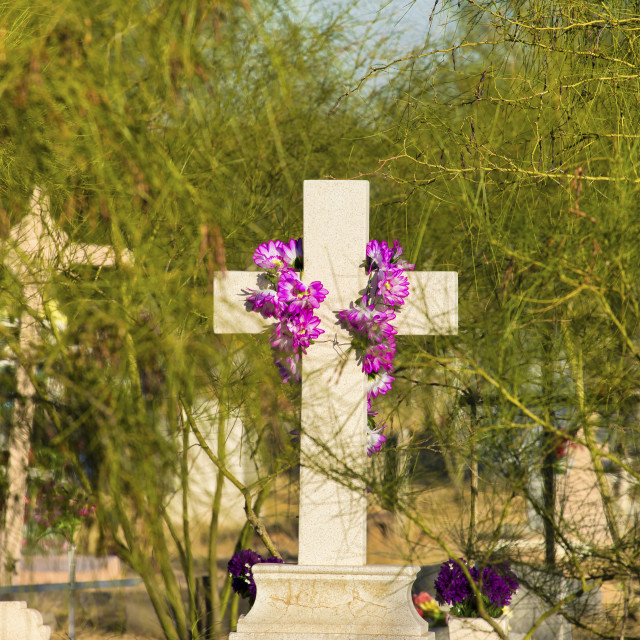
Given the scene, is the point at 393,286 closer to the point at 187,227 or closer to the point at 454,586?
the point at 454,586

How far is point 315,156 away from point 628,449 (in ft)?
7.00

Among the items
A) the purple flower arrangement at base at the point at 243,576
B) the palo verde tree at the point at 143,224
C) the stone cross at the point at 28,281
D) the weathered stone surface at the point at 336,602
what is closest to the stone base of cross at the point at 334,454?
the weathered stone surface at the point at 336,602

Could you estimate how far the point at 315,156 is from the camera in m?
4.28

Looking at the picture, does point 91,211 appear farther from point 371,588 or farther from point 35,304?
point 371,588

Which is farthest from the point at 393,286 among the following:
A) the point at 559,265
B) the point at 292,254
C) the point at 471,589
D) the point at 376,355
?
the point at 471,589

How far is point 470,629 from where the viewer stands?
8.59 feet

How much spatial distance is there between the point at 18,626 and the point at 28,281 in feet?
4.44

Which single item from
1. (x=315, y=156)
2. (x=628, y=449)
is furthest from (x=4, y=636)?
(x=315, y=156)

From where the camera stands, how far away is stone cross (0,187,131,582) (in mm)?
3301

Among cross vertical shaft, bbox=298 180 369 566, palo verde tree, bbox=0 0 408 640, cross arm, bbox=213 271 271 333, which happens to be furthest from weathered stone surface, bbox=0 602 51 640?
cross arm, bbox=213 271 271 333

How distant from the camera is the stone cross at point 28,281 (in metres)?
3.30

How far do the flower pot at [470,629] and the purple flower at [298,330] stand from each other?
101 cm

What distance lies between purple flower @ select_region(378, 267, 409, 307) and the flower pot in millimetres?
1051

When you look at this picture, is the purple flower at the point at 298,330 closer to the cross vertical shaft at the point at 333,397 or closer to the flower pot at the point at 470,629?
the cross vertical shaft at the point at 333,397
